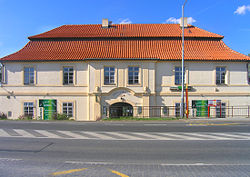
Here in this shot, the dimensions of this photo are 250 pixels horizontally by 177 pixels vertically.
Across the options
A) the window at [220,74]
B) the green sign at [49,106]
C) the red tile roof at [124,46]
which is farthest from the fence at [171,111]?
the green sign at [49,106]

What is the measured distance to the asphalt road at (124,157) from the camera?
4.46 metres

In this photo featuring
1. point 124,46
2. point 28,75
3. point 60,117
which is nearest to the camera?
point 60,117

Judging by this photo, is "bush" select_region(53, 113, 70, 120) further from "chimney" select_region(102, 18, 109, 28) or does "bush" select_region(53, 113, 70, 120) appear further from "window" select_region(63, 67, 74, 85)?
"chimney" select_region(102, 18, 109, 28)

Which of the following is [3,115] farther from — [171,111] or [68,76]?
[171,111]

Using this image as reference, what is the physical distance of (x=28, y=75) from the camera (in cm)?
1789

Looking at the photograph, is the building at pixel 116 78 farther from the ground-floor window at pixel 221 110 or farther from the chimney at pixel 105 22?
the chimney at pixel 105 22

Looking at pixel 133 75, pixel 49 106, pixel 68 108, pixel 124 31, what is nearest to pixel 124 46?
pixel 124 31

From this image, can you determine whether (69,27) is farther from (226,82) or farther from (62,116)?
(226,82)

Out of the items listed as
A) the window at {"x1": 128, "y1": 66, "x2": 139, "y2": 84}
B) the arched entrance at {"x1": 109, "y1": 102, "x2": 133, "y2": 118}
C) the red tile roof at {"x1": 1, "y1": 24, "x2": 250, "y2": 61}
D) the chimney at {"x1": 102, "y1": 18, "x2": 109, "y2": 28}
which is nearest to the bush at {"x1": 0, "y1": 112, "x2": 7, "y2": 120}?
the red tile roof at {"x1": 1, "y1": 24, "x2": 250, "y2": 61}

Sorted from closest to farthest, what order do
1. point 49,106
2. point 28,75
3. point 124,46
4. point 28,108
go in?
point 49,106, point 28,108, point 28,75, point 124,46

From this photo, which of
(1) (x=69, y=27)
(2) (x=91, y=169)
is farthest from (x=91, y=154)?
(1) (x=69, y=27)

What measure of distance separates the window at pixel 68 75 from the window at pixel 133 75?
264 inches

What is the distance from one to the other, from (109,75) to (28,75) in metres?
9.63

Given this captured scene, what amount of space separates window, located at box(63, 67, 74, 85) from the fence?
17.4 ft
